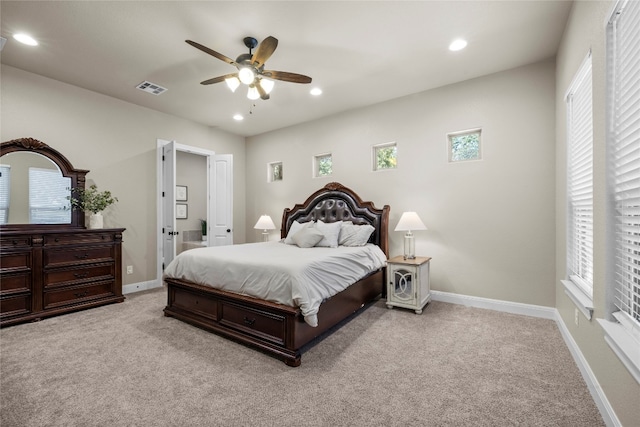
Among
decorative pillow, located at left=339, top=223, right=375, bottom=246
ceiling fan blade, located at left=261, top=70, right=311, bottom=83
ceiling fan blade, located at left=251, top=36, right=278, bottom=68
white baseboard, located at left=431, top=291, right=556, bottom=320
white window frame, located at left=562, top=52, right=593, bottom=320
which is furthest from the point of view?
decorative pillow, located at left=339, top=223, right=375, bottom=246

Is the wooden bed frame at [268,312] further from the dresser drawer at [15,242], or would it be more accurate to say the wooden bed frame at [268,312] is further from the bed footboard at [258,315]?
the dresser drawer at [15,242]

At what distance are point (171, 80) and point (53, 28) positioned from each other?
1190mm

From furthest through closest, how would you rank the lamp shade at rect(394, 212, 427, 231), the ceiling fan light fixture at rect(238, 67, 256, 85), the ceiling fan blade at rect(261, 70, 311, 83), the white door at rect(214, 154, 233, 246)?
the white door at rect(214, 154, 233, 246) → the lamp shade at rect(394, 212, 427, 231) → the ceiling fan blade at rect(261, 70, 311, 83) → the ceiling fan light fixture at rect(238, 67, 256, 85)

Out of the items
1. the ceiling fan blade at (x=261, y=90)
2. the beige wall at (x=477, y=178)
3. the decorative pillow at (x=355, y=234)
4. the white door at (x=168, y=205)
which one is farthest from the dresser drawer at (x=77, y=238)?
the beige wall at (x=477, y=178)

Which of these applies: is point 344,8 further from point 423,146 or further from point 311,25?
point 423,146

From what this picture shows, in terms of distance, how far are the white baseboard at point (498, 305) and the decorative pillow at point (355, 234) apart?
3.97 feet

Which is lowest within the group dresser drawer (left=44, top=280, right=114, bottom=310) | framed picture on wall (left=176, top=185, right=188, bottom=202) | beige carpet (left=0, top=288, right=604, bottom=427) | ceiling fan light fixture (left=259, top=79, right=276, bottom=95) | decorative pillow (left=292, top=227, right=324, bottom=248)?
beige carpet (left=0, top=288, right=604, bottom=427)

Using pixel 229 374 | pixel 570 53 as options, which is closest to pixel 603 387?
pixel 229 374

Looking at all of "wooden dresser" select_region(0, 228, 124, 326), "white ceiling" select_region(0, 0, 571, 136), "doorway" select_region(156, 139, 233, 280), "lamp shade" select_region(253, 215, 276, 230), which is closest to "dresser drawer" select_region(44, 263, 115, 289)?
"wooden dresser" select_region(0, 228, 124, 326)

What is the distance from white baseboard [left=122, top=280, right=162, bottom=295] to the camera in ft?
14.4

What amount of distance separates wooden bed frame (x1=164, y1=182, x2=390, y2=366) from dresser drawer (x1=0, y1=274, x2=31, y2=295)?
1.52 m

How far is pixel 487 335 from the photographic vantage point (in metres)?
2.79

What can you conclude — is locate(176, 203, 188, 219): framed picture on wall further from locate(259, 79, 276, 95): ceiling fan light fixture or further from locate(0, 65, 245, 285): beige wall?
locate(259, 79, 276, 95): ceiling fan light fixture

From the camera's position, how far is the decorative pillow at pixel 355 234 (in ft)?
13.1
